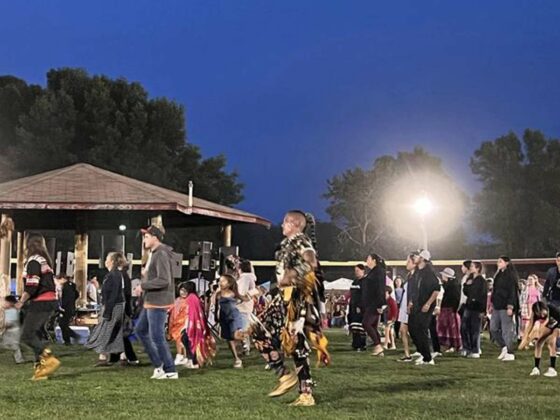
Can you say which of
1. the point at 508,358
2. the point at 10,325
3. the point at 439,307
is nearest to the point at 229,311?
the point at 10,325

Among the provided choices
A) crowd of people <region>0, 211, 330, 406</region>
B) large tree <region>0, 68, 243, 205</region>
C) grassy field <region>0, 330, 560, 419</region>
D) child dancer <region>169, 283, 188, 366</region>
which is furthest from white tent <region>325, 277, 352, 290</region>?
child dancer <region>169, 283, 188, 366</region>

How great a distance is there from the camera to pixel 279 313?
8.16 metres

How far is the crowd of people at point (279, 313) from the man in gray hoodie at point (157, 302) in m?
0.01

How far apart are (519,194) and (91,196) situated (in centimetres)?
4793

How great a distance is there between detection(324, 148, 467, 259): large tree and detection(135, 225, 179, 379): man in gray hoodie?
51906 mm

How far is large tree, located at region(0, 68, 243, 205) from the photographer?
42.9 meters

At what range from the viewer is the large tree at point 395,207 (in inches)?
2467

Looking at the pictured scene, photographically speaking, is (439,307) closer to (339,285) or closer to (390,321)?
(390,321)

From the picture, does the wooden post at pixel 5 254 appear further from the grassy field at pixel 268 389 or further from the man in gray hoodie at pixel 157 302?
the man in gray hoodie at pixel 157 302

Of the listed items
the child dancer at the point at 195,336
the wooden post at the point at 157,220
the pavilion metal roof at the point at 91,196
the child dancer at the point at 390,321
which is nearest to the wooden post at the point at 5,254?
the pavilion metal roof at the point at 91,196

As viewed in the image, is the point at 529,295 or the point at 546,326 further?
the point at 529,295

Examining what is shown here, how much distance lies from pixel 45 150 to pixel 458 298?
103ft

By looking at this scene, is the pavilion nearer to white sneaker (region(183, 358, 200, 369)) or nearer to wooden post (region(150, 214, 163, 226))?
wooden post (region(150, 214, 163, 226))

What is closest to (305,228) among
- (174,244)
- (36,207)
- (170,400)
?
(170,400)
